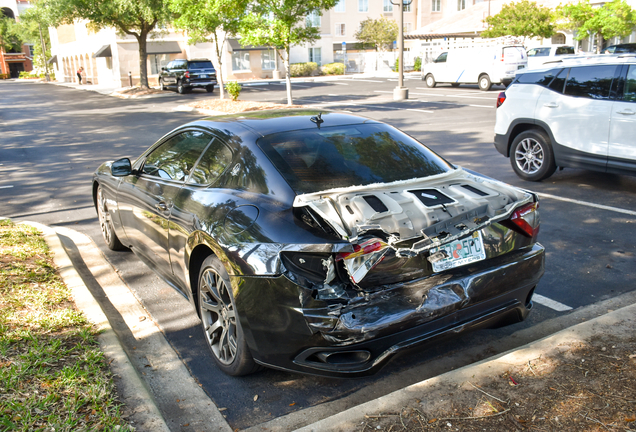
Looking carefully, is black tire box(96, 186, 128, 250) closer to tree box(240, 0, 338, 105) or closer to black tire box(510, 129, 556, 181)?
black tire box(510, 129, 556, 181)

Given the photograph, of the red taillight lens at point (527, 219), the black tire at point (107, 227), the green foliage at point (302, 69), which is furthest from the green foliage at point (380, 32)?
the red taillight lens at point (527, 219)

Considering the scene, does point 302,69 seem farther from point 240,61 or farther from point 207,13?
point 207,13

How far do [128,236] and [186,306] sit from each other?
0.97m

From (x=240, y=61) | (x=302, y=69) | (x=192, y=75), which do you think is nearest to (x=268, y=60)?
(x=240, y=61)

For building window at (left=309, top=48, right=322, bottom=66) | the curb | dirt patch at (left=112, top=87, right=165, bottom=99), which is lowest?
the curb

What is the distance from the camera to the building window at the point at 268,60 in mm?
52656

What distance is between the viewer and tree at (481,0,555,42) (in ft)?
126

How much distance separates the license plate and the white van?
2653cm

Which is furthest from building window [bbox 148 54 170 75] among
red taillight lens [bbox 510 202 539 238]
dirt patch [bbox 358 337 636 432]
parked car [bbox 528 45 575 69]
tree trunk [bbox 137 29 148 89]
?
dirt patch [bbox 358 337 636 432]

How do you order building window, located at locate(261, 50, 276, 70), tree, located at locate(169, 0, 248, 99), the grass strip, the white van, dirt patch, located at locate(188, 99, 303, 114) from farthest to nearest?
building window, located at locate(261, 50, 276, 70), the white van, dirt patch, located at locate(188, 99, 303, 114), tree, located at locate(169, 0, 248, 99), the grass strip

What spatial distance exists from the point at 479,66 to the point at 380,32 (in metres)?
34.3

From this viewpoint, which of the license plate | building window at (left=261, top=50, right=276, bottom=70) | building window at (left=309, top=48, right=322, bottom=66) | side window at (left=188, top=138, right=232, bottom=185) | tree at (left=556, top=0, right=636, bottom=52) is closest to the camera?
the license plate

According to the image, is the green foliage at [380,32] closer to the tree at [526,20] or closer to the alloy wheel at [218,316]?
the tree at [526,20]

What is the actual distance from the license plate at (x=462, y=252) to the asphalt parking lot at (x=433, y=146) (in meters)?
0.47
